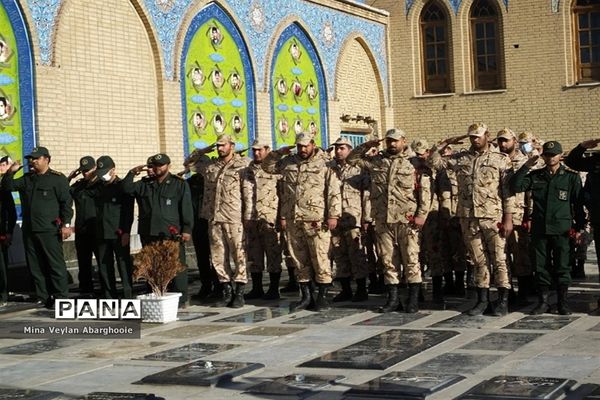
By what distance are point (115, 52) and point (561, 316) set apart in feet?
27.0

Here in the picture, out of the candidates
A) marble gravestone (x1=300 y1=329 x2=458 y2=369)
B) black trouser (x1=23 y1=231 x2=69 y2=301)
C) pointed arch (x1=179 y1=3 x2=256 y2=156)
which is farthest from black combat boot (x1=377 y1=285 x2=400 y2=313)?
pointed arch (x1=179 y1=3 x2=256 y2=156)

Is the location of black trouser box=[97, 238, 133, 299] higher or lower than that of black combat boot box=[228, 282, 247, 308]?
higher

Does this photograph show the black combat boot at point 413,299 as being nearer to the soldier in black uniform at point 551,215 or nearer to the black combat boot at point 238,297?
the soldier in black uniform at point 551,215

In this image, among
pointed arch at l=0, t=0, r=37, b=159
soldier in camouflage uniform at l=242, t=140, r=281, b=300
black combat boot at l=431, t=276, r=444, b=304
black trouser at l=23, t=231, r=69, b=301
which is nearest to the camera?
black combat boot at l=431, t=276, r=444, b=304

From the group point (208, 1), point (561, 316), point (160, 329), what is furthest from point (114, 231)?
point (208, 1)

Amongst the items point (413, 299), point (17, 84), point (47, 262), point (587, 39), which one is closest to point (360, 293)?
point (413, 299)

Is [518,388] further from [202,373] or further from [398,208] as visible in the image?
[398,208]

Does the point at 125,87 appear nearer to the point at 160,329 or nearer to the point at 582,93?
the point at 160,329

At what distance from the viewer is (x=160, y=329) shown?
9.23 m

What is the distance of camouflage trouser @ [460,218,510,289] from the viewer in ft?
31.2

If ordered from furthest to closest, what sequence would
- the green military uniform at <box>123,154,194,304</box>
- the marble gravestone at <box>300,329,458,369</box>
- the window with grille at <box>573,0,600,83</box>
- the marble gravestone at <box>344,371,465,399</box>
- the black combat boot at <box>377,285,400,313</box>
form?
1. the window with grille at <box>573,0,600,83</box>
2. the green military uniform at <box>123,154,194,304</box>
3. the black combat boot at <box>377,285,400,313</box>
4. the marble gravestone at <box>300,329,458,369</box>
5. the marble gravestone at <box>344,371,465,399</box>

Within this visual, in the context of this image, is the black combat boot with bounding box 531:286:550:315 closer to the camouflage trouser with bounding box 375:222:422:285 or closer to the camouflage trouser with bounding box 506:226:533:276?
the camouflage trouser with bounding box 506:226:533:276

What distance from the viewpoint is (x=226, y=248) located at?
10.9 metres

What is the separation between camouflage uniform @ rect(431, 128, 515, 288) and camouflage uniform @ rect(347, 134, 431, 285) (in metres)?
0.42
